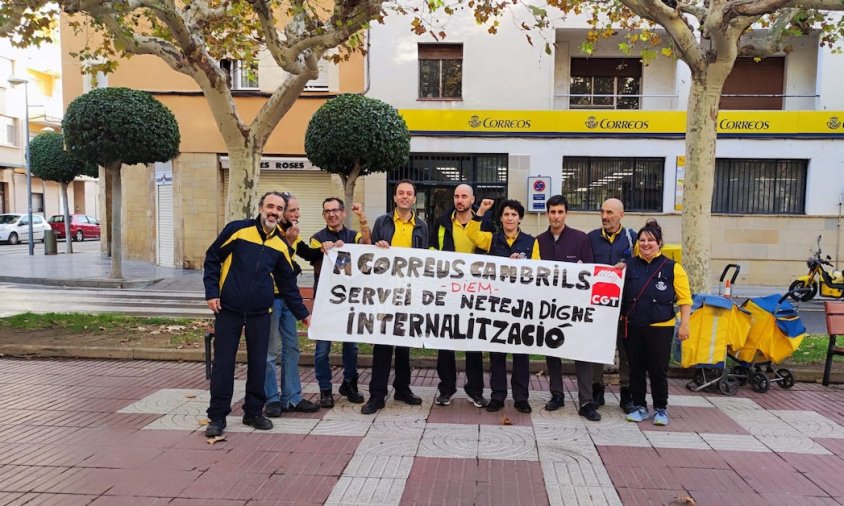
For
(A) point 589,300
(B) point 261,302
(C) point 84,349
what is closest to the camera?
(B) point 261,302

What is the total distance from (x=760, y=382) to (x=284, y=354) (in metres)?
4.92

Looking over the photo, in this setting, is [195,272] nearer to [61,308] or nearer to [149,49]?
[61,308]

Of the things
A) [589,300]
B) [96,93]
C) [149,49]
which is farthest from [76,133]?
[589,300]

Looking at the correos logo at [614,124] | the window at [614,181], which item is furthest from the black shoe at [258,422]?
the correos logo at [614,124]

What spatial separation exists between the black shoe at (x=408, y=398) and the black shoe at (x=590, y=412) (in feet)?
4.96

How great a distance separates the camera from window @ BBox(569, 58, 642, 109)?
17.9 meters

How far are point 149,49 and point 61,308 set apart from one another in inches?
249

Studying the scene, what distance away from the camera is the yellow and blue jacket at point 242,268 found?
4.88m

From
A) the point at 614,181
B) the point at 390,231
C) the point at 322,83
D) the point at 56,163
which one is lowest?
the point at 390,231

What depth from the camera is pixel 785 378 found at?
656 cm

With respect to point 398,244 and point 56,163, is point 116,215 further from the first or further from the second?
point 398,244

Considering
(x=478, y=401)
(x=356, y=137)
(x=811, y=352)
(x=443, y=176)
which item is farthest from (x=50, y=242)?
(x=811, y=352)

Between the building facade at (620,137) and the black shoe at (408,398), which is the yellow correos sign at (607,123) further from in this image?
the black shoe at (408,398)

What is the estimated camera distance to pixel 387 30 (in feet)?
56.8
